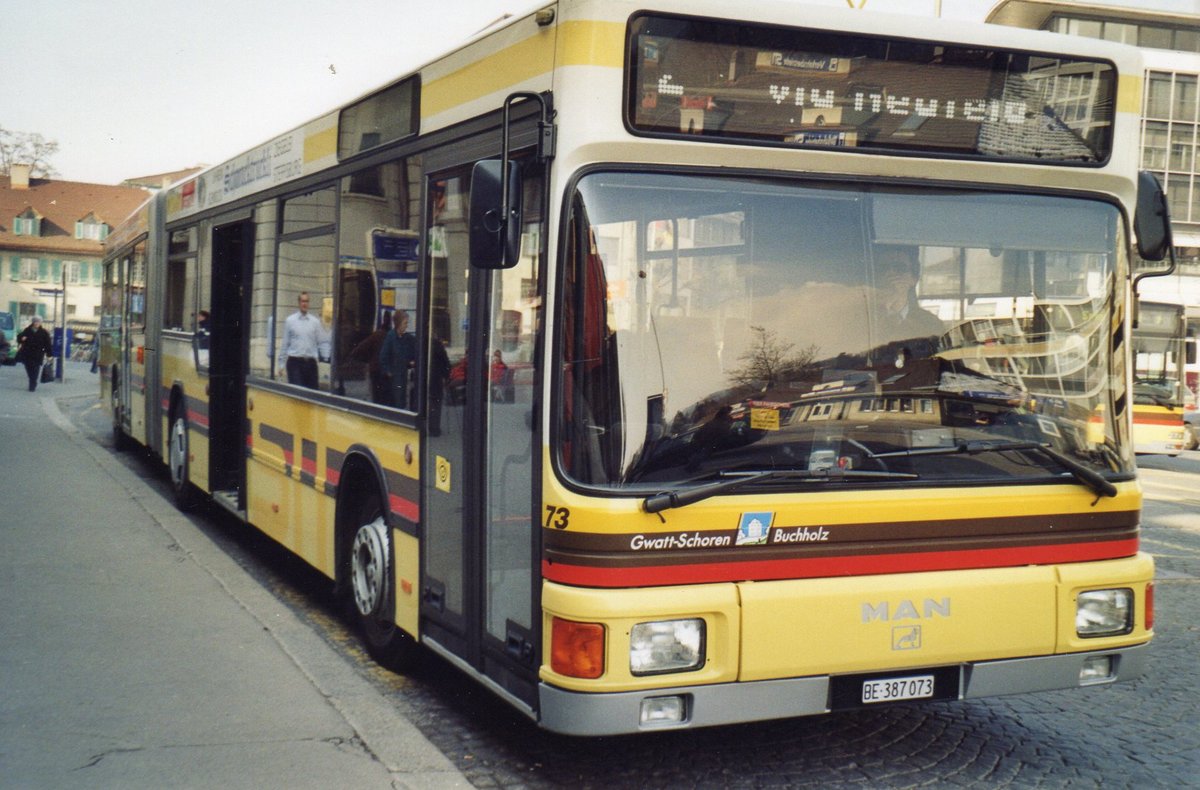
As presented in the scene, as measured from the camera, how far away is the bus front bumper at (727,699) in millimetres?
4426

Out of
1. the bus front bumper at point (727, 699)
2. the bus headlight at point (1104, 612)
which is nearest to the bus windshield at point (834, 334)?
the bus headlight at point (1104, 612)

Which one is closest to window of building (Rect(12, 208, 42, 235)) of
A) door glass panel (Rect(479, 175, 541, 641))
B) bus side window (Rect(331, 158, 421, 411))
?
bus side window (Rect(331, 158, 421, 411))

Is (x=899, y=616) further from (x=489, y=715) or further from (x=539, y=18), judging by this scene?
(x=539, y=18)

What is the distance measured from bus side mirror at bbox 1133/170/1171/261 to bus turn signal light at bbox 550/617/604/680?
2.62m

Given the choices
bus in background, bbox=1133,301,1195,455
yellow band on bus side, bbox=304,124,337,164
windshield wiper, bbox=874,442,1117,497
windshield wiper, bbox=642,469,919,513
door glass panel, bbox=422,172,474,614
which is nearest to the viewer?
windshield wiper, bbox=642,469,919,513

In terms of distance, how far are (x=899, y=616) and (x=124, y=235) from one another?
13.4m

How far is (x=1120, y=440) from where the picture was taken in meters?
5.11

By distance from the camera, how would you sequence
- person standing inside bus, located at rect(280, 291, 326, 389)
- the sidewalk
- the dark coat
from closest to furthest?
1. the sidewalk
2. person standing inside bus, located at rect(280, 291, 326, 389)
3. the dark coat

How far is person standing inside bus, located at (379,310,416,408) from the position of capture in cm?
602

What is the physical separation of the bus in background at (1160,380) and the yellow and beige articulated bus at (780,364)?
1897 cm

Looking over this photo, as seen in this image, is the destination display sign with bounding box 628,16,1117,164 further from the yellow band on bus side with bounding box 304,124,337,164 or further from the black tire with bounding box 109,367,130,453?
the black tire with bounding box 109,367,130,453

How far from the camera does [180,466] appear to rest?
1180 centimetres

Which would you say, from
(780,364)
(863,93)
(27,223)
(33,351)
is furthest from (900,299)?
(27,223)

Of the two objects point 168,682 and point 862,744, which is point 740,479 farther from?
point 168,682
